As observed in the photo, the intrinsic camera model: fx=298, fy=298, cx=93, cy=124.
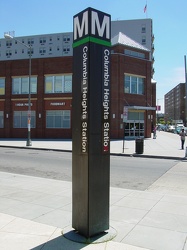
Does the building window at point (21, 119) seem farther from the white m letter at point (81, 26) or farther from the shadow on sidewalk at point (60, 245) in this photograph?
the shadow on sidewalk at point (60, 245)

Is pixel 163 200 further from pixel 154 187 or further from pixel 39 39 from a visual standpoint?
pixel 39 39

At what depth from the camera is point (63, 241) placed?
4.52 m

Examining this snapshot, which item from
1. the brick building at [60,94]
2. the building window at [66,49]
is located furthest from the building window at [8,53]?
the brick building at [60,94]

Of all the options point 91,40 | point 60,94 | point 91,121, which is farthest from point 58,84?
point 91,121

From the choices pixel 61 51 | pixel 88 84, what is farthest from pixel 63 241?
pixel 61 51

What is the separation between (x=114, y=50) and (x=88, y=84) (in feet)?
116

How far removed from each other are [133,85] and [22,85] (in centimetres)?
1455

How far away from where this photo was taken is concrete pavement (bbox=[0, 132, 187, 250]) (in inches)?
175

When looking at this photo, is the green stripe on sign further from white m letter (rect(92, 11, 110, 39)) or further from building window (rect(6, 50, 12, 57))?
building window (rect(6, 50, 12, 57))

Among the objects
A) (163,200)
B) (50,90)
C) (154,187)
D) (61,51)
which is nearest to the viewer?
(163,200)

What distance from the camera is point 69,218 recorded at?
571cm

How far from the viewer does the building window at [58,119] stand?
37312mm

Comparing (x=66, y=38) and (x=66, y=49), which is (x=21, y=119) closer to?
(x=66, y=49)

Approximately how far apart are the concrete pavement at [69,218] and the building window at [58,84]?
2882 cm
